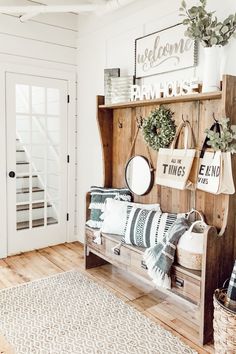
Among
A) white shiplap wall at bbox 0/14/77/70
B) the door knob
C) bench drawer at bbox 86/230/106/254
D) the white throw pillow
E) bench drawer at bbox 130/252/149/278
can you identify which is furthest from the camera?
the door knob

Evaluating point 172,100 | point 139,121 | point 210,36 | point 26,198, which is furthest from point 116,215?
point 210,36

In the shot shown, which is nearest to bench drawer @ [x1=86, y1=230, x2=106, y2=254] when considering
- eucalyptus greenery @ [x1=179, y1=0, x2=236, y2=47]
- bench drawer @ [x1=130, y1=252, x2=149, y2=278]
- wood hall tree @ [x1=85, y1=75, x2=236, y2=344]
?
wood hall tree @ [x1=85, y1=75, x2=236, y2=344]

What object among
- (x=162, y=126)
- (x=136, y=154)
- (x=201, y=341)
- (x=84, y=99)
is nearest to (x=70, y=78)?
(x=84, y=99)

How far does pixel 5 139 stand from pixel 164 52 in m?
1.96

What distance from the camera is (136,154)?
10.4ft

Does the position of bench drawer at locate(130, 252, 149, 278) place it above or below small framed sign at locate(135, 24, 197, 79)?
below

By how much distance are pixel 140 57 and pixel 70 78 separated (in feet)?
3.99

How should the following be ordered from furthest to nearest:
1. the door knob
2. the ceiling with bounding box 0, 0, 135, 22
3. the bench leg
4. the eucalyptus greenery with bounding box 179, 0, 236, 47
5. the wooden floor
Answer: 1. the door knob
2. the bench leg
3. the ceiling with bounding box 0, 0, 135, 22
4. the wooden floor
5. the eucalyptus greenery with bounding box 179, 0, 236, 47

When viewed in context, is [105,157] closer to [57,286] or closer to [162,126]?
[162,126]

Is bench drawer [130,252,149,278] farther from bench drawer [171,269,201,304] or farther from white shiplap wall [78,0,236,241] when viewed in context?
white shiplap wall [78,0,236,241]

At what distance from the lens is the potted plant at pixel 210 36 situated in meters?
2.22

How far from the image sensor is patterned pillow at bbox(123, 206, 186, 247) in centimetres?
261

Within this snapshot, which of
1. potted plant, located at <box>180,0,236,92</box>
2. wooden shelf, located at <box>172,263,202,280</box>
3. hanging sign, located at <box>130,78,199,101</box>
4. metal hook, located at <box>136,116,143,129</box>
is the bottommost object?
wooden shelf, located at <box>172,263,202,280</box>

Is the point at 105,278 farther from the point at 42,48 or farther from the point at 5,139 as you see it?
the point at 42,48
